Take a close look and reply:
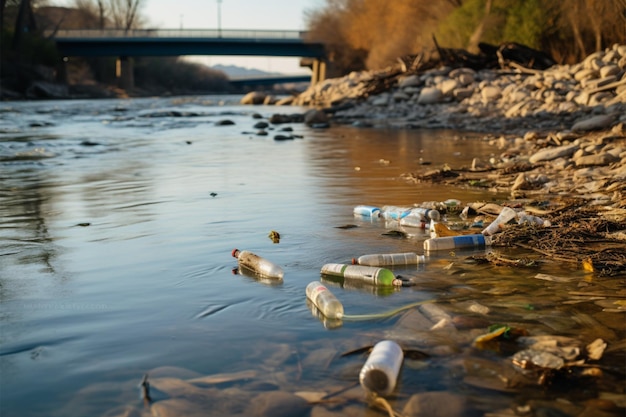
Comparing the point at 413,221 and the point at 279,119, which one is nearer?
the point at 413,221

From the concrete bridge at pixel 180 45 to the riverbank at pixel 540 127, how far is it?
29351 mm

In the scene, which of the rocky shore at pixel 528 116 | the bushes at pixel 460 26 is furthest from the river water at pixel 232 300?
the bushes at pixel 460 26

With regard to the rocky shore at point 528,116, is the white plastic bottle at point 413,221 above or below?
below

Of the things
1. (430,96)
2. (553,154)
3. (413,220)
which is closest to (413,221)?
(413,220)

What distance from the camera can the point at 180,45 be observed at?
70625 millimetres

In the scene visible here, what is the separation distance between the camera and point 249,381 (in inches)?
123

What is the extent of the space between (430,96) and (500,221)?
2035 centimetres

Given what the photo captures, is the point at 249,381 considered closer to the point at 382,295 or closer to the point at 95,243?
the point at 382,295

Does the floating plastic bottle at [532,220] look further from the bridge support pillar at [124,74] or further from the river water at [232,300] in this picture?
the bridge support pillar at [124,74]

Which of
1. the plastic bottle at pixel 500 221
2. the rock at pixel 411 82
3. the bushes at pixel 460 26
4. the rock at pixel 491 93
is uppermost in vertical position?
the bushes at pixel 460 26

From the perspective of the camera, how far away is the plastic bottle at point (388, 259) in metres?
4.93

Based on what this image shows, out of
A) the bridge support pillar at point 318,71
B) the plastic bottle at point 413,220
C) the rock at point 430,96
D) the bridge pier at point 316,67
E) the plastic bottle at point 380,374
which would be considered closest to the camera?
the plastic bottle at point 380,374

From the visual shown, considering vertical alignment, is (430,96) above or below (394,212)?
above

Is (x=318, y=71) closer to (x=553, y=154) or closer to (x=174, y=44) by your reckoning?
(x=174, y=44)
